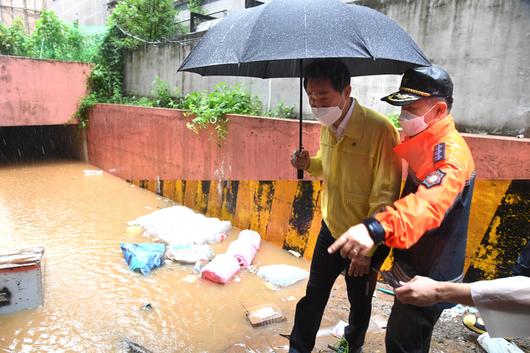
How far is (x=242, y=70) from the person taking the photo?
2.67 m

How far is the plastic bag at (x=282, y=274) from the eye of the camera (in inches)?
149

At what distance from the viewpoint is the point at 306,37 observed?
5.81 ft

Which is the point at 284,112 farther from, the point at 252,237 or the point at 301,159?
the point at 301,159

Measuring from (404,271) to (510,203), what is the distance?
65.6 inches

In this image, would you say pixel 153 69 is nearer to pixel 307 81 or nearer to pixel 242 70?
pixel 242 70

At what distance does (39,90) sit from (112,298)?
7.40m

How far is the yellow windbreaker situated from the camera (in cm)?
192

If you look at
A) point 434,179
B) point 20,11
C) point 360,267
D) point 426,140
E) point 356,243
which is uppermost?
point 20,11

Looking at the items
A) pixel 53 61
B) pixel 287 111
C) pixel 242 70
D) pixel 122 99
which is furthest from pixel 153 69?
pixel 242 70

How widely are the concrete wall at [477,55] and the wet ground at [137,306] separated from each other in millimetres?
2049

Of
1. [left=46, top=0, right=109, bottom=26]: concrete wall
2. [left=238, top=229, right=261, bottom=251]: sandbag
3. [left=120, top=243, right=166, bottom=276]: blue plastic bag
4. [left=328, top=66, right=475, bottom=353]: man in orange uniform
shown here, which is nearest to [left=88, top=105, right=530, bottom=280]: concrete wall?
[left=238, top=229, right=261, bottom=251]: sandbag

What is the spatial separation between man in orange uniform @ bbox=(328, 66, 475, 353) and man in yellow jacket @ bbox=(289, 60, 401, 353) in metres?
0.15

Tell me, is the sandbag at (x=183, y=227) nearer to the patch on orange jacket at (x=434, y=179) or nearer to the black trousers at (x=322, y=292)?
the black trousers at (x=322, y=292)

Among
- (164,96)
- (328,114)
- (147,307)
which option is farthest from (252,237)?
(164,96)
